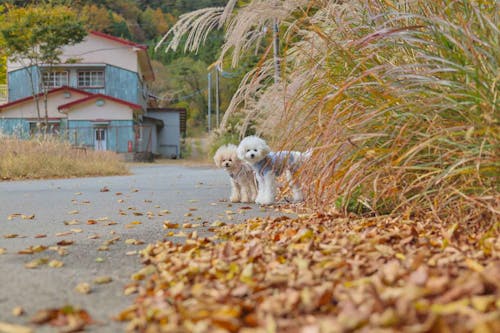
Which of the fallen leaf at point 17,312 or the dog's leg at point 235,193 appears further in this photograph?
the dog's leg at point 235,193

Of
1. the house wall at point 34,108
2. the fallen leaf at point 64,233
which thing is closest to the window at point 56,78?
the house wall at point 34,108

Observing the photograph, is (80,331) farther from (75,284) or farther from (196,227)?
(196,227)

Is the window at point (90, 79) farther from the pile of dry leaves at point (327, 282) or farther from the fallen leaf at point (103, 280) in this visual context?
the fallen leaf at point (103, 280)

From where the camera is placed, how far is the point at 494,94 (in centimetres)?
246

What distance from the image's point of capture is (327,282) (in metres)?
1.83

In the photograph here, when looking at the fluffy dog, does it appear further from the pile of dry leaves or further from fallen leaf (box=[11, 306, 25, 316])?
fallen leaf (box=[11, 306, 25, 316])

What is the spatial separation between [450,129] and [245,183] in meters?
3.06

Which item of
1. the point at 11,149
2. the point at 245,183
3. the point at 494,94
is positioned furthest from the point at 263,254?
the point at 11,149

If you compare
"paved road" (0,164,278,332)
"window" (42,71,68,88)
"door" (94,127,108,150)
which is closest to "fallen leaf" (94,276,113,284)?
"paved road" (0,164,278,332)

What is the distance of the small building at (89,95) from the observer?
77.7ft

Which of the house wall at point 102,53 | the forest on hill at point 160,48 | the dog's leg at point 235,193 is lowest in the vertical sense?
the dog's leg at point 235,193

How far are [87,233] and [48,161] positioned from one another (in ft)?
24.7

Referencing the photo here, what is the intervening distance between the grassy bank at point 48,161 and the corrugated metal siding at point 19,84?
14.7 metres

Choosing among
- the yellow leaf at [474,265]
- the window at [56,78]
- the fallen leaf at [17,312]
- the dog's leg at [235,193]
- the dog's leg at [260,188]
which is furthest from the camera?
the window at [56,78]
